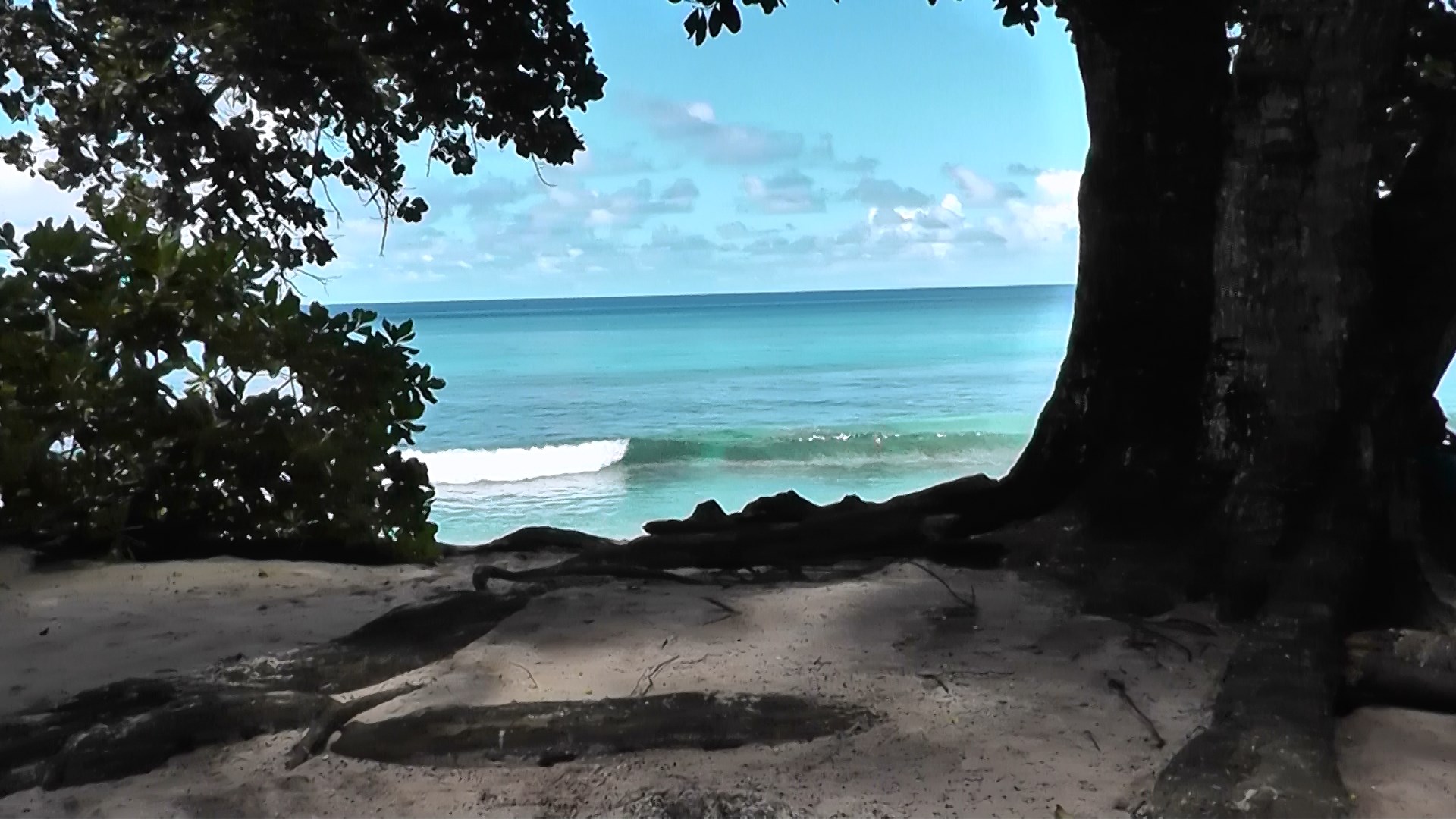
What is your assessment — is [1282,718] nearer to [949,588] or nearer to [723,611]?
[949,588]

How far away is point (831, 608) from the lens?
13.0ft

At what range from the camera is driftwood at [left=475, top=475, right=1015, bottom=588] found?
457 cm

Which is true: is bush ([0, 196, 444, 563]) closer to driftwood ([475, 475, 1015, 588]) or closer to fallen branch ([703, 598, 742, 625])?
driftwood ([475, 475, 1015, 588])

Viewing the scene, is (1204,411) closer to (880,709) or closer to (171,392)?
(880,709)

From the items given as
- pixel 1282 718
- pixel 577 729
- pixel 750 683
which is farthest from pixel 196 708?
pixel 1282 718

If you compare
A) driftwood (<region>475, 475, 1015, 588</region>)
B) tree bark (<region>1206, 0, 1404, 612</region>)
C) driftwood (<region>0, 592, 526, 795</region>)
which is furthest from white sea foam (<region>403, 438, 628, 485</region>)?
tree bark (<region>1206, 0, 1404, 612</region>)

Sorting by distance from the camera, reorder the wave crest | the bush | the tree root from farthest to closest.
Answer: the wave crest < the bush < the tree root

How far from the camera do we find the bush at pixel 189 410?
204 inches

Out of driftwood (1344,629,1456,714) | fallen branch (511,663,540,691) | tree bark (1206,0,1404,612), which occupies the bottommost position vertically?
fallen branch (511,663,540,691)

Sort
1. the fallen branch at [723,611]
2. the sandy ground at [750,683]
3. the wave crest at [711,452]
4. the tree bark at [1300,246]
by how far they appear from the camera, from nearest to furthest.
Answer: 1. the sandy ground at [750,683]
2. the tree bark at [1300,246]
3. the fallen branch at [723,611]
4. the wave crest at [711,452]

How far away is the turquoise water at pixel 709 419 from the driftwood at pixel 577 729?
30.8 feet

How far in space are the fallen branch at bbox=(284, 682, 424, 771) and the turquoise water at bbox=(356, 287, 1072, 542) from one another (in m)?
9.64

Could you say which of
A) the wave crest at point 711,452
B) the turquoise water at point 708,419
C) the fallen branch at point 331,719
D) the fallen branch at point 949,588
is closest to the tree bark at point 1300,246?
the fallen branch at point 949,588

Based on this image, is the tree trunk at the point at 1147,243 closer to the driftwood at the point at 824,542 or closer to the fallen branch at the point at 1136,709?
the driftwood at the point at 824,542
